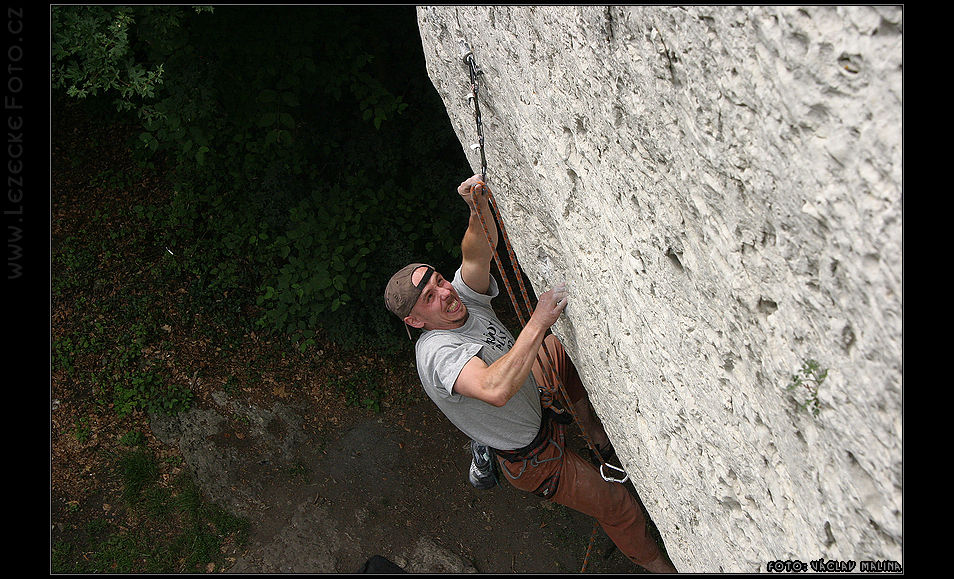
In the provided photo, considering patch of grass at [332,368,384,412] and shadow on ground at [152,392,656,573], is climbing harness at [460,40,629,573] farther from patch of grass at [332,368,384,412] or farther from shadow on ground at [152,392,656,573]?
patch of grass at [332,368,384,412]

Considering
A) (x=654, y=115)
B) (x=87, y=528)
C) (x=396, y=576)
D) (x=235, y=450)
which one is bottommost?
(x=87, y=528)

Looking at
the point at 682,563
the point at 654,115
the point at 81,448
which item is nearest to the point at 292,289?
the point at 81,448

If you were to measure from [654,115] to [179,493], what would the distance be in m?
4.76

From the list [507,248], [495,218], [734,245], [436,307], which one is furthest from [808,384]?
[495,218]

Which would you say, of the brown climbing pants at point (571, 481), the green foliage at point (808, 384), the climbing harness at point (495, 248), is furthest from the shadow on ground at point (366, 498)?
the green foliage at point (808, 384)

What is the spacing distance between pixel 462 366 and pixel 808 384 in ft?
4.64

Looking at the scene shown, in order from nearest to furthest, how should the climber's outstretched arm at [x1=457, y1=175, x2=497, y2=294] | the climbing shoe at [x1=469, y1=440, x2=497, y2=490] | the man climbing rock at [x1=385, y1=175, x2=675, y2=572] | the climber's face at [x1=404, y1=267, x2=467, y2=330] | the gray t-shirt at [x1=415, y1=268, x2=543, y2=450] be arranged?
the man climbing rock at [x1=385, y1=175, x2=675, y2=572] < the gray t-shirt at [x1=415, y1=268, x2=543, y2=450] < the climber's face at [x1=404, y1=267, x2=467, y2=330] < the climber's outstretched arm at [x1=457, y1=175, x2=497, y2=294] < the climbing shoe at [x1=469, y1=440, x2=497, y2=490]

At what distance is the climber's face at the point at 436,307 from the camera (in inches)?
107

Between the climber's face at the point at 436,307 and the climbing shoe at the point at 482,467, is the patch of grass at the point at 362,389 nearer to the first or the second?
the climbing shoe at the point at 482,467

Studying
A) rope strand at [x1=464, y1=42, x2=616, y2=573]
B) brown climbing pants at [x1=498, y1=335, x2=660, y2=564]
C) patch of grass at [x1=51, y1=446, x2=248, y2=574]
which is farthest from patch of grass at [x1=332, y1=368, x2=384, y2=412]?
rope strand at [x1=464, y1=42, x2=616, y2=573]

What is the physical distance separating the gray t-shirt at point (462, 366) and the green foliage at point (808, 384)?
138cm

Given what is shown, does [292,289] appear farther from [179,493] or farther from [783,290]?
[783,290]

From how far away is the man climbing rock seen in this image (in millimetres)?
2410

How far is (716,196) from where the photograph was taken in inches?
54.6
